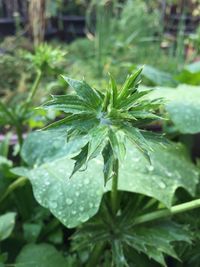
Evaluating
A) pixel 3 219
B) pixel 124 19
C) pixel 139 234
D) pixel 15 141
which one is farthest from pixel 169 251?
pixel 124 19

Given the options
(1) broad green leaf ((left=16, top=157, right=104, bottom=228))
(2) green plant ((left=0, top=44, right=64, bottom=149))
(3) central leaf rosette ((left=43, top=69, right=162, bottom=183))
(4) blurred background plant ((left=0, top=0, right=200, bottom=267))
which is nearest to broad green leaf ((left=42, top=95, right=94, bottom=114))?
(3) central leaf rosette ((left=43, top=69, right=162, bottom=183))

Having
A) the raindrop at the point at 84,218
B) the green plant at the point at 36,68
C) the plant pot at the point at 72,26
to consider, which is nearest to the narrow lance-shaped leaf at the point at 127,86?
the raindrop at the point at 84,218

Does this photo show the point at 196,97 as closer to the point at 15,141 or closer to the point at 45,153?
the point at 45,153

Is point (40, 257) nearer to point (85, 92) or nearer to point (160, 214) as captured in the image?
point (160, 214)

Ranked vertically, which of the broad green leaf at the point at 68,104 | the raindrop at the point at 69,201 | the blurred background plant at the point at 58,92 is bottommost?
the blurred background plant at the point at 58,92

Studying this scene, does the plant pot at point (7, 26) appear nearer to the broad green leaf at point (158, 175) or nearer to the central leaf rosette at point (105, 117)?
the broad green leaf at point (158, 175)
